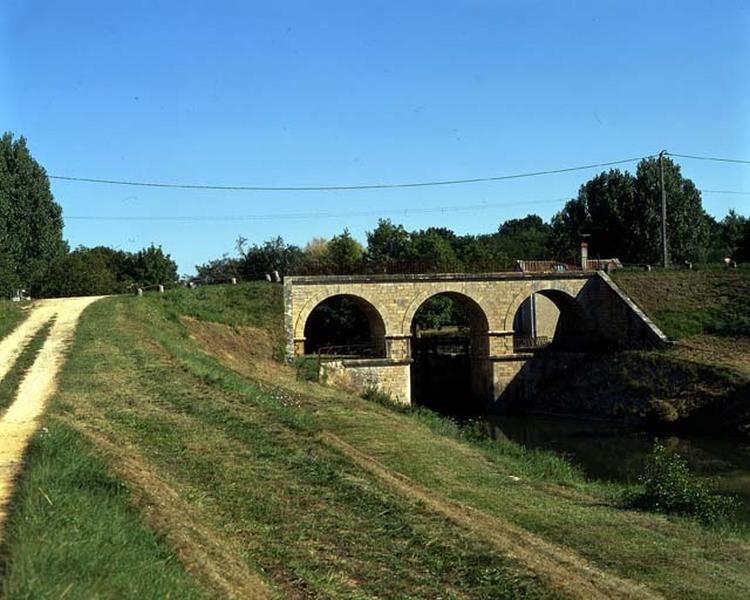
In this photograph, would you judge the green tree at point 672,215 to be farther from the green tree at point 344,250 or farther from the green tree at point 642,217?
the green tree at point 344,250

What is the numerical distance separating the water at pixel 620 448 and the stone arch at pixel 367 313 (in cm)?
623

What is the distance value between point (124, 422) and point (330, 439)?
284cm

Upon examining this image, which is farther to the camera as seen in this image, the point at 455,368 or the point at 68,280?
the point at 455,368

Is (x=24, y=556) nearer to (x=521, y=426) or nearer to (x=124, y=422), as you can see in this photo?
(x=124, y=422)

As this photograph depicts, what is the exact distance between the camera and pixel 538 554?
666 cm

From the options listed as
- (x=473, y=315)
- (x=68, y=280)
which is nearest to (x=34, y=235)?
(x=68, y=280)

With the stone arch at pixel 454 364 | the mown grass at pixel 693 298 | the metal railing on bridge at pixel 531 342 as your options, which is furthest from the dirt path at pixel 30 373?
the mown grass at pixel 693 298

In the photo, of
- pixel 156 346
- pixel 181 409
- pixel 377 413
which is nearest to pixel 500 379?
pixel 377 413

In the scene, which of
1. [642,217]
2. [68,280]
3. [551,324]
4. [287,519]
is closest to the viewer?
[287,519]

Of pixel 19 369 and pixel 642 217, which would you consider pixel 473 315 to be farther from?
pixel 19 369

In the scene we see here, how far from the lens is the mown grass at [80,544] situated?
12.9 feet

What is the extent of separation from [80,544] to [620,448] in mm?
20525

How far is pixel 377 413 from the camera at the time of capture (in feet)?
63.3

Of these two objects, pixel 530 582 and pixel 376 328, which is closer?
pixel 530 582
